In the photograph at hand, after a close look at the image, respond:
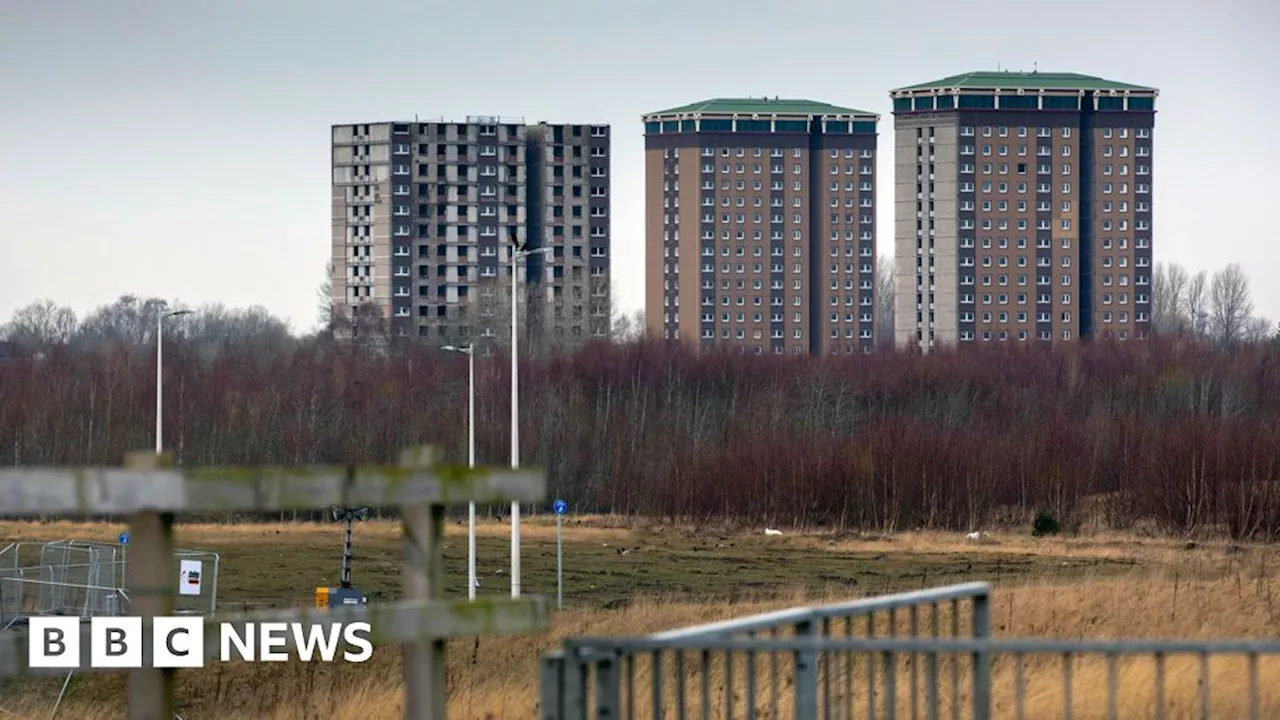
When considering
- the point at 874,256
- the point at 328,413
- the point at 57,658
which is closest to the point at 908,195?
the point at 874,256

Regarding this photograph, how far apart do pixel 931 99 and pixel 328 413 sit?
68.4m

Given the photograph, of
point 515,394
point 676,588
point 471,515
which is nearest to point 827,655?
point 471,515

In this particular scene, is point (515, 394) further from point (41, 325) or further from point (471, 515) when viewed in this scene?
point (41, 325)

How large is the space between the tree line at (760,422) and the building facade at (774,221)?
36.4 meters

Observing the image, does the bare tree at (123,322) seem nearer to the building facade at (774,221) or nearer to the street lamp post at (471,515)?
the building facade at (774,221)

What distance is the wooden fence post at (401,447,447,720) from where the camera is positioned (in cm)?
537

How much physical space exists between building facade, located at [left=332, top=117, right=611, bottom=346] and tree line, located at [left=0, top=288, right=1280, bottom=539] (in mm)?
9782

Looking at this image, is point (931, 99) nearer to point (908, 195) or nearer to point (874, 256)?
point (908, 195)

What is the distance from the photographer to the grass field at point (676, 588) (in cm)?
1989

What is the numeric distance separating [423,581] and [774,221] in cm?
16210

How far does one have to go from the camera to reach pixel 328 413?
92.6 m

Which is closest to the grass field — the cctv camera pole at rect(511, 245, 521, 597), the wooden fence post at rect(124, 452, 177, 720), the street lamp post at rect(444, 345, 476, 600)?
the street lamp post at rect(444, 345, 476, 600)

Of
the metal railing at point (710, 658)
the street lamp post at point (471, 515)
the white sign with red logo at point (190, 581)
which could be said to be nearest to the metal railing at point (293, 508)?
the metal railing at point (710, 658)

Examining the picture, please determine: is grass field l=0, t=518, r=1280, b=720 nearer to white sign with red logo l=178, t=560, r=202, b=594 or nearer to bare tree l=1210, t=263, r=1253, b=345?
white sign with red logo l=178, t=560, r=202, b=594
